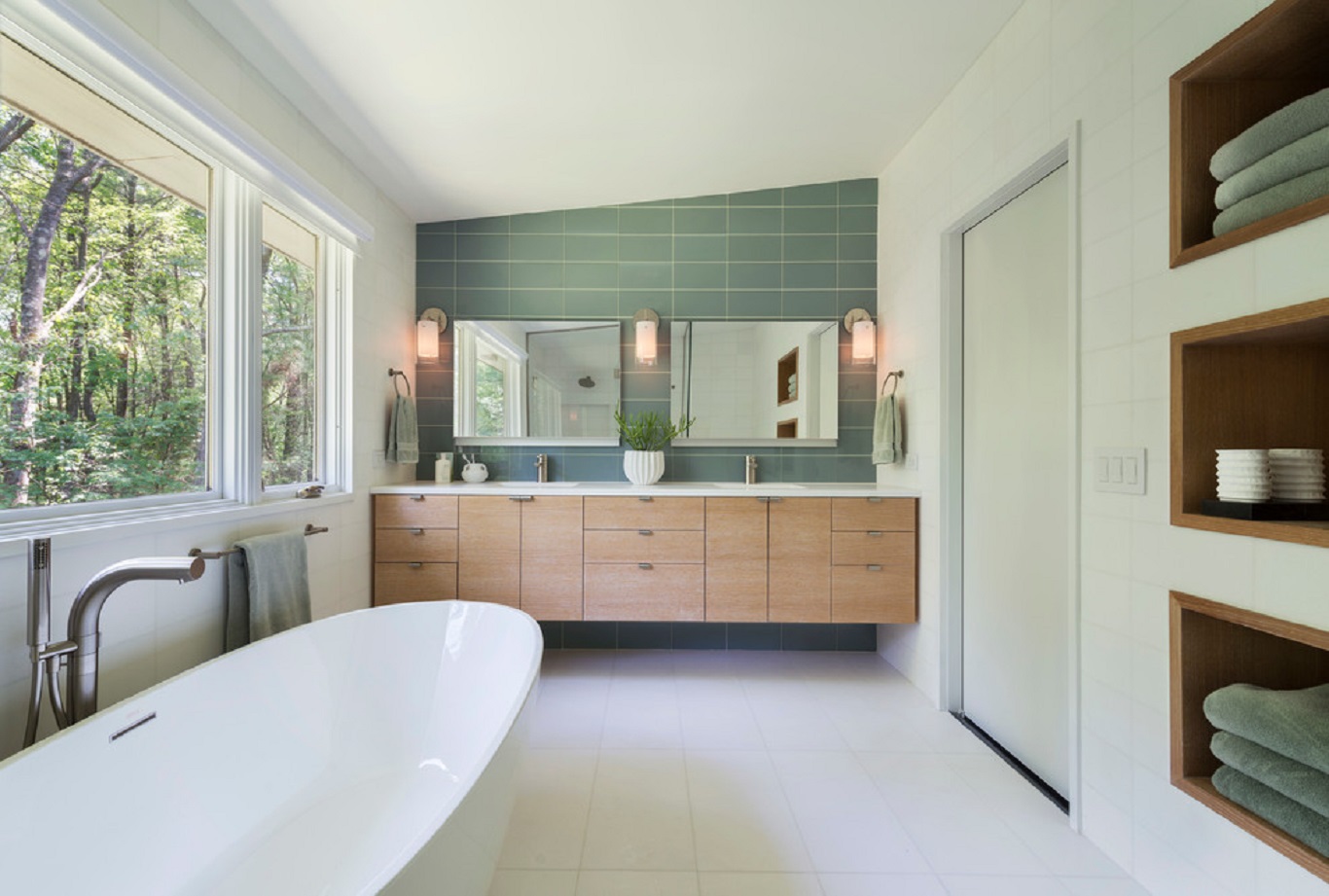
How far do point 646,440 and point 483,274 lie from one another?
1.29 m

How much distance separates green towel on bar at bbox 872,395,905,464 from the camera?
286 centimetres

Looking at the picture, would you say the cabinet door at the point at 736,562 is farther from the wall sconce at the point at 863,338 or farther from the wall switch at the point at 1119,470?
the wall switch at the point at 1119,470

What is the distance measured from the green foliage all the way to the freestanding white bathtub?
4.65ft

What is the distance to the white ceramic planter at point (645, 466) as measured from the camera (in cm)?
313

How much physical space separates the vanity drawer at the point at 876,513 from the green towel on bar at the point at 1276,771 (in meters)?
1.58

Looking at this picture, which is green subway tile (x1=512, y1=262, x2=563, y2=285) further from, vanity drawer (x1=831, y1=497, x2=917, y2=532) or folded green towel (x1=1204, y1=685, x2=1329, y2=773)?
folded green towel (x1=1204, y1=685, x2=1329, y2=773)

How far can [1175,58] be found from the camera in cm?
136

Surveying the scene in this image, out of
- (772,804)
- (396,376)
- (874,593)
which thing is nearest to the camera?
(772,804)

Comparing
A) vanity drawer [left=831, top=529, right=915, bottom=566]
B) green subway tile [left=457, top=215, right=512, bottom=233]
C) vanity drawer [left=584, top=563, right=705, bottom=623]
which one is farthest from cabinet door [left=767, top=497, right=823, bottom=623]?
green subway tile [left=457, top=215, right=512, bottom=233]

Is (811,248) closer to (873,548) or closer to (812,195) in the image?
(812,195)

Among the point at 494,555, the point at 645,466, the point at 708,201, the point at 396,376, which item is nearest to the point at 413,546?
the point at 494,555

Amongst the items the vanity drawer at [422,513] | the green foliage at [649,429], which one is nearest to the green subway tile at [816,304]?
the green foliage at [649,429]

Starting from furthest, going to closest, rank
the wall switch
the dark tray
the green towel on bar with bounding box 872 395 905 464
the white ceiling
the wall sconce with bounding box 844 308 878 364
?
the wall sconce with bounding box 844 308 878 364, the green towel on bar with bounding box 872 395 905 464, the white ceiling, the wall switch, the dark tray

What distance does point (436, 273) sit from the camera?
3295 mm
